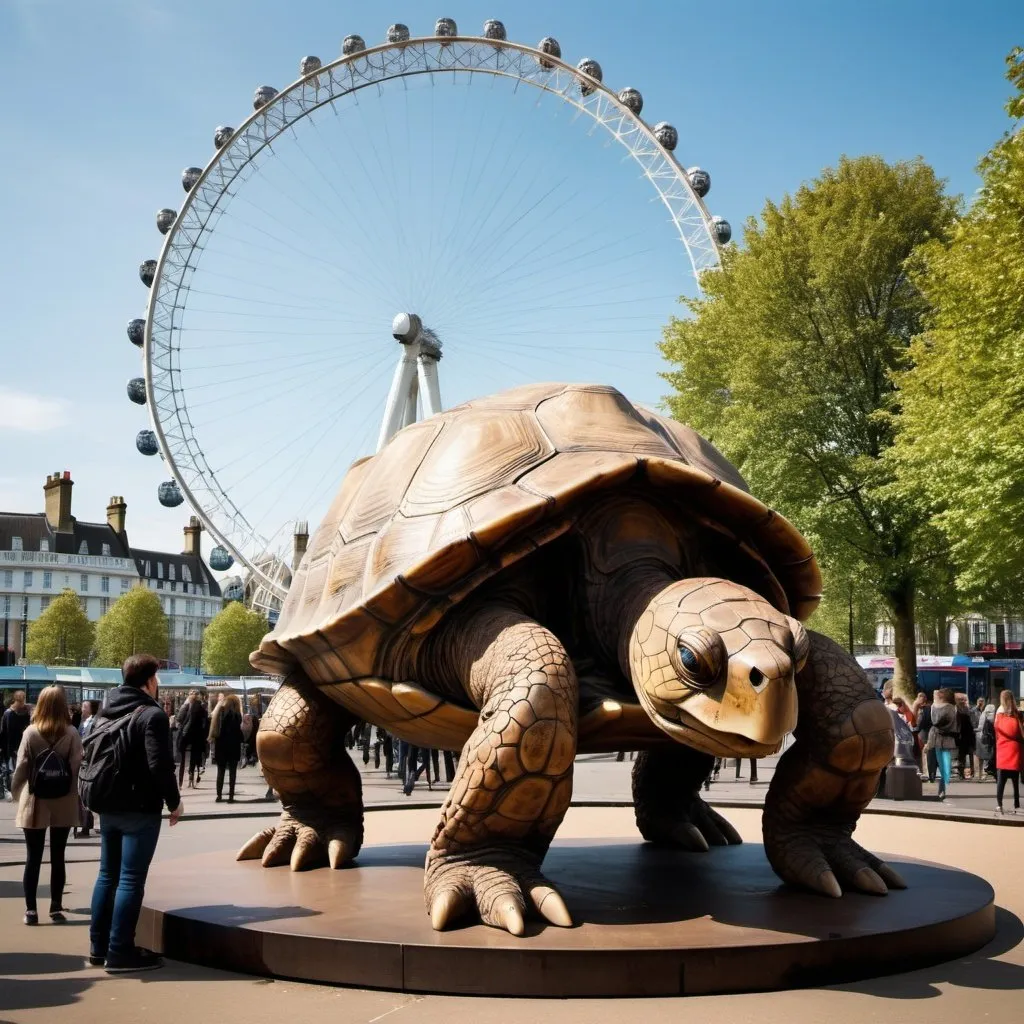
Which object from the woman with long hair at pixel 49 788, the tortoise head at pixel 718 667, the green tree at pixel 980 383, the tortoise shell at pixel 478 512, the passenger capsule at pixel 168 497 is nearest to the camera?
the tortoise head at pixel 718 667

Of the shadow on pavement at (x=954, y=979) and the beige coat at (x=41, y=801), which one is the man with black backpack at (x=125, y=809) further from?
the shadow on pavement at (x=954, y=979)

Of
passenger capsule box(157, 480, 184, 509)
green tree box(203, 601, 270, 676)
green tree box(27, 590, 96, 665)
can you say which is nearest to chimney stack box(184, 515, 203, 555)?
green tree box(203, 601, 270, 676)

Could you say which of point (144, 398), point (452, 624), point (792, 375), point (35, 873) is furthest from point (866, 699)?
point (144, 398)

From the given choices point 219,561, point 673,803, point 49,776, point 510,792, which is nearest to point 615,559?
point 510,792

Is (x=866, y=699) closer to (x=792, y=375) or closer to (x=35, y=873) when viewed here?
(x=35, y=873)

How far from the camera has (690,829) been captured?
9.59 m

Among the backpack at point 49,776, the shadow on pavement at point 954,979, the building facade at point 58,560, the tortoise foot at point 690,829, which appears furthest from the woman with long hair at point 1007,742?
the building facade at point 58,560

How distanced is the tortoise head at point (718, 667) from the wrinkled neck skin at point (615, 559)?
55 cm

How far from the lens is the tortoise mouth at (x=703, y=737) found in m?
5.67

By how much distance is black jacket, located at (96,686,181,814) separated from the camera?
6.70m

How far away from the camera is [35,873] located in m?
8.55

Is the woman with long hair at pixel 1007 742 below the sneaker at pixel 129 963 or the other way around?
the other way around

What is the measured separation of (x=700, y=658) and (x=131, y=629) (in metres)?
100

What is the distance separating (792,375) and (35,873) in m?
27.2
